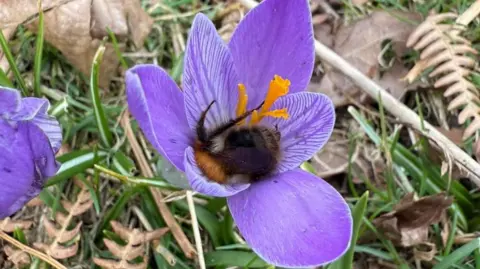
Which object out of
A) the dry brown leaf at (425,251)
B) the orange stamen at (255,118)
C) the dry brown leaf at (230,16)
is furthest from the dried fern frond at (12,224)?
the dry brown leaf at (425,251)

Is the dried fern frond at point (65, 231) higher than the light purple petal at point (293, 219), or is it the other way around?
the light purple petal at point (293, 219)

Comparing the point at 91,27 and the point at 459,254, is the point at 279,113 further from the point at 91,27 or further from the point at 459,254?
the point at 91,27

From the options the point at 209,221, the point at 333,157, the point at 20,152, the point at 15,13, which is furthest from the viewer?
the point at 333,157

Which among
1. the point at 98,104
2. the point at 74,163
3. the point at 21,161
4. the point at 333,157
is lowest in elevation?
the point at 333,157

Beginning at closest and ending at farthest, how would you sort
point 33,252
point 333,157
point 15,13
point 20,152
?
1. point 20,152
2. point 33,252
3. point 15,13
4. point 333,157

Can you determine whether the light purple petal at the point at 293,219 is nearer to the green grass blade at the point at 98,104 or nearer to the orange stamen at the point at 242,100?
the orange stamen at the point at 242,100

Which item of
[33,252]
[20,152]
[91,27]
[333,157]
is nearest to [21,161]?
[20,152]
